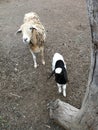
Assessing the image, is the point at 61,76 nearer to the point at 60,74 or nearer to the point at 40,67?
the point at 60,74

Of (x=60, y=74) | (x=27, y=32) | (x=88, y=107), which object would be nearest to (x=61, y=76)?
(x=60, y=74)

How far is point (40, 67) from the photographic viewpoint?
6.15 m

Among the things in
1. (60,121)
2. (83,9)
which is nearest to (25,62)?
(60,121)

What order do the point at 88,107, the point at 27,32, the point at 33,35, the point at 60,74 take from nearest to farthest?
1. the point at 88,107
2. the point at 60,74
3. the point at 27,32
4. the point at 33,35

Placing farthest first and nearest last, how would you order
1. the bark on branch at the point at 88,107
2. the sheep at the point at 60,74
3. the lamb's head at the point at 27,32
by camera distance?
the lamb's head at the point at 27,32
the sheep at the point at 60,74
the bark on branch at the point at 88,107

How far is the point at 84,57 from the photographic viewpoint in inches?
251

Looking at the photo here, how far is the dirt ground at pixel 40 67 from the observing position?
16.8ft

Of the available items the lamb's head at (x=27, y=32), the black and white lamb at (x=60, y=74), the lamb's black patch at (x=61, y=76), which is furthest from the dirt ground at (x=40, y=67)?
the lamb's head at (x=27, y=32)

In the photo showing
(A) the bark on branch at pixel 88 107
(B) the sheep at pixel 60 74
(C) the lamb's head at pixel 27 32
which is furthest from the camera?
(C) the lamb's head at pixel 27 32

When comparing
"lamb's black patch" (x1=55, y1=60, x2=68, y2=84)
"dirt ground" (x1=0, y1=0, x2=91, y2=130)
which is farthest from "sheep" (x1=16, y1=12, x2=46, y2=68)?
"lamb's black patch" (x1=55, y1=60, x2=68, y2=84)

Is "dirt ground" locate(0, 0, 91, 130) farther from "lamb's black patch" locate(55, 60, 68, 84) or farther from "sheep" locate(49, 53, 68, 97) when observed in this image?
"lamb's black patch" locate(55, 60, 68, 84)

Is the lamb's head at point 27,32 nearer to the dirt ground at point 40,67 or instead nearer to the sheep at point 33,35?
the sheep at point 33,35

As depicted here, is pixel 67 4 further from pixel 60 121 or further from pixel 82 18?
pixel 60 121

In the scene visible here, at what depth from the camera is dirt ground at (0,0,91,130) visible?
5113 mm
